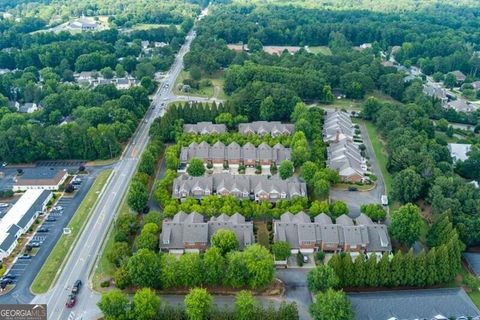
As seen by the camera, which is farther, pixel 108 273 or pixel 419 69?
pixel 419 69

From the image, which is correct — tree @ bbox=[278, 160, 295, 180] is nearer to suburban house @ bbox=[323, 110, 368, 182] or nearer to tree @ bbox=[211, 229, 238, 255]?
suburban house @ bbox=[323, 110, 368, 182]

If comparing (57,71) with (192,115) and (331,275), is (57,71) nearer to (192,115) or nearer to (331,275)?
(192,115)

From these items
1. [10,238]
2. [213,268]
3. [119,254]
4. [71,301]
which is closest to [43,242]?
[10,238]

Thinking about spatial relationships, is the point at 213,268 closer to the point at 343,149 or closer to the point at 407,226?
the point at 407,226

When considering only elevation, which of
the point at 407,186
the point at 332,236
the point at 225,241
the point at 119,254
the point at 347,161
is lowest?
the point at 347,161

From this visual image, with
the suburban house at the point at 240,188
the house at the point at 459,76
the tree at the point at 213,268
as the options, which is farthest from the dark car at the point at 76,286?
the house at the point at 459,76

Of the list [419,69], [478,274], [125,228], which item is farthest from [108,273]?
[419,69]
